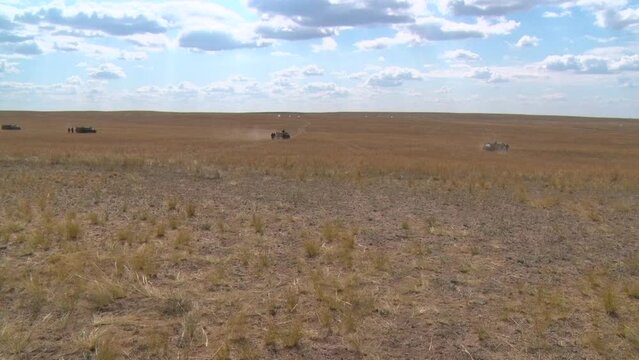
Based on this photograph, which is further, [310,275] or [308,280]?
[310,275]

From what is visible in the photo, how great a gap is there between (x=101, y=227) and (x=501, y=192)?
13101 millimetres

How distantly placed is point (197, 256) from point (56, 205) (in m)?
6.12

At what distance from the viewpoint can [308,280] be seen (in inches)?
322

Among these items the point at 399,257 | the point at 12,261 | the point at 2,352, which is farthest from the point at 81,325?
the point at 399,257

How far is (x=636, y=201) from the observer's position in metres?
18.1

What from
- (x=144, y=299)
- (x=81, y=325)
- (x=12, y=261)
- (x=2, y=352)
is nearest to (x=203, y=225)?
(x=12, y=261)

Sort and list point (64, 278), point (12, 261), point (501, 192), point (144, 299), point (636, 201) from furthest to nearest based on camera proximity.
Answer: point (501, 192)
point (636, 201)
point (12, 261)
point (64, 278)
point (144, 299)

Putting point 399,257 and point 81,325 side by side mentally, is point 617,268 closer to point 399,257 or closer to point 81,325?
point 399,257

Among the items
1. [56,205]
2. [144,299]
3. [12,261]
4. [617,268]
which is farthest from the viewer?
[56,205]

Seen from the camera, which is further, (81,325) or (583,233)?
(583,233)

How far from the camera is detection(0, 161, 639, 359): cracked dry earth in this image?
605cm

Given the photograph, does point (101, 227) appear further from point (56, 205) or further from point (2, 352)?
point (2, 352)

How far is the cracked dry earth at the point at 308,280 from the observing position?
6.05 m

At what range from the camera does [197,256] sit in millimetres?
9359
